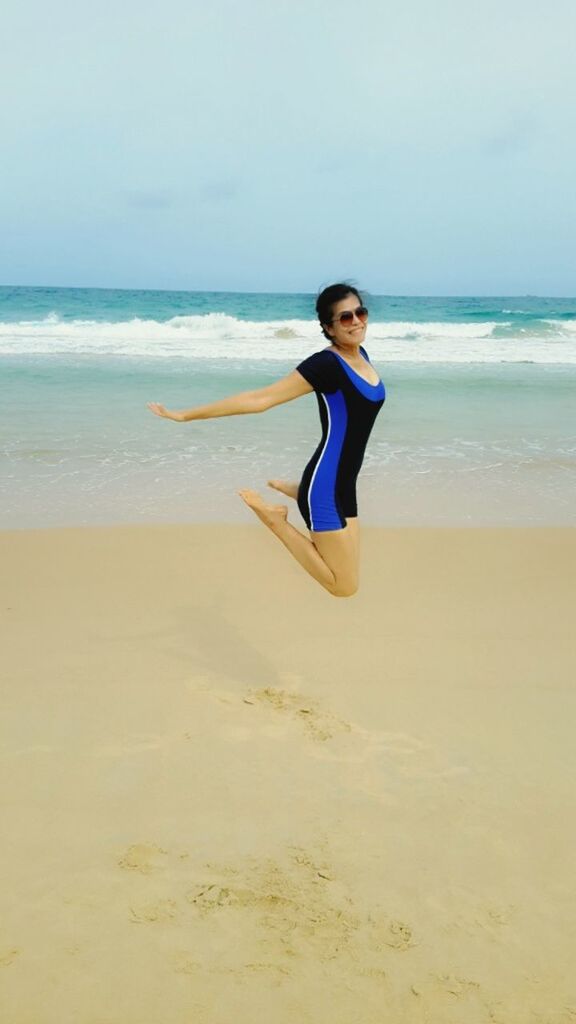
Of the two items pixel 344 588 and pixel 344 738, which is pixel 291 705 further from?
pixel 344 588

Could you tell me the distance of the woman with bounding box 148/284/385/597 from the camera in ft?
13.4

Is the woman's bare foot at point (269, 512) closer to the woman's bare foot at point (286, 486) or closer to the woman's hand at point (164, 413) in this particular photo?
the woman's bare foot at point (286, 486)

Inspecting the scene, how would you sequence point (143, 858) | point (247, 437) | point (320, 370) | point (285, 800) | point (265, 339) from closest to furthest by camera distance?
point (143, 858) → point (285, 800) → point (320, 370) → point (247, 437) → point (265, 339)

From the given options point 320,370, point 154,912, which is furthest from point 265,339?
point 154,912

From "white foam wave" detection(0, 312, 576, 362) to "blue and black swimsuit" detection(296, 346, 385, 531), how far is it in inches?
865

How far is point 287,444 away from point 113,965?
9593 mm

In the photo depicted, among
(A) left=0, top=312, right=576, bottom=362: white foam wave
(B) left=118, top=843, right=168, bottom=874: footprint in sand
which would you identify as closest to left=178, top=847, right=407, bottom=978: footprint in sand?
(B) left=118, top=843, right=168, bottom=874: footprint in sand

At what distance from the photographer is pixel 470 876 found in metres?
3.31

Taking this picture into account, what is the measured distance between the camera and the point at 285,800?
3768mm

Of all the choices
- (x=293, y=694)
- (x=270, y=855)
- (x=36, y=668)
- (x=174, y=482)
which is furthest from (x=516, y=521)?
(x=270, y=855)

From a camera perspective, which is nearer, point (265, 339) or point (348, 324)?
point (348, 324)

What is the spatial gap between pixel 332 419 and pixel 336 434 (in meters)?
0.08

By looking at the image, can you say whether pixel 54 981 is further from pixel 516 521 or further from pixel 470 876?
pixel 516 521

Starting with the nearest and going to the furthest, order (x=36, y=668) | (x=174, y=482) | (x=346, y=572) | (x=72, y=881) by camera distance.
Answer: (x=72, y=881), (x=346, y=572), (x=36, y=668), (x=174, y=482)
